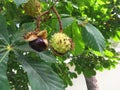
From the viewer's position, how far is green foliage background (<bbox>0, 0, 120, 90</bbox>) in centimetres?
95

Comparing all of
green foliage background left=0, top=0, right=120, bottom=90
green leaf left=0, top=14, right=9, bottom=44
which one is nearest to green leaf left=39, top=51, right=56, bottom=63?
green foliage background left=0, top=0, right=120, bottom=90

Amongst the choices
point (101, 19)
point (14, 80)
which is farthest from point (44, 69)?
point (14, 80)

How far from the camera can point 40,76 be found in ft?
3.08

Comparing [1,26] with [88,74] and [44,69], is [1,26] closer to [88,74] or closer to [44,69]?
[44,69]

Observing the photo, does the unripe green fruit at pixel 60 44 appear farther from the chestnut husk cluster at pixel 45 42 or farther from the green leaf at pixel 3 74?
the green leaf at pixel 3 74

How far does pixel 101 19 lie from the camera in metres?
1.71

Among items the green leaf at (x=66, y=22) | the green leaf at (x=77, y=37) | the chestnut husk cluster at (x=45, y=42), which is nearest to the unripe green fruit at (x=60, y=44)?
the chestnut husk cluster at (x=45, y=42)

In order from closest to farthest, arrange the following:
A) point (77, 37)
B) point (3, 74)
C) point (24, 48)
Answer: point (3, 74), point (24, 48), point (77, 37)

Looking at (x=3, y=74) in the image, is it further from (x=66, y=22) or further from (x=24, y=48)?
(x=66, y=22)

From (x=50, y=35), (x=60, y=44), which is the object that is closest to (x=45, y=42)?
(x=60, y=44)

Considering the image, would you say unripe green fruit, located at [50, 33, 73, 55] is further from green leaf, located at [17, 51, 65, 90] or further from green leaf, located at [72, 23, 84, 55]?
green leaf, located at [72, 23, 84, 55]

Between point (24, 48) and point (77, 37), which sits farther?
point (77, 37)

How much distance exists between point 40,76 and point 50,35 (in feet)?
1.10

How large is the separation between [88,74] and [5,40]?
1.10 meters
